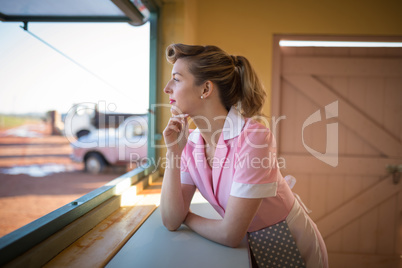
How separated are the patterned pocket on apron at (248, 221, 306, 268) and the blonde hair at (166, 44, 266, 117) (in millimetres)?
504

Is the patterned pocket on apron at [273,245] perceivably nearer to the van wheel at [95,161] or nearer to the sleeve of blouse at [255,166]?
the sleeve of blouse at [255,166]

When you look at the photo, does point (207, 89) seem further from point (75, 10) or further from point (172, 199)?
point (75, 10)

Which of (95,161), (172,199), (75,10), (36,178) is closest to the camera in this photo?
(172,199)

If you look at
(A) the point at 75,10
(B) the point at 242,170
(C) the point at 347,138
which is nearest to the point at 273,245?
(B) the point at 242,170

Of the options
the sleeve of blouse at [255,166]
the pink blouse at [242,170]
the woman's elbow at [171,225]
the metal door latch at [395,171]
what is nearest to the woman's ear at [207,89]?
the pink blouse at [242,170]

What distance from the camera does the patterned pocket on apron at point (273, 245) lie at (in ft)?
3.92

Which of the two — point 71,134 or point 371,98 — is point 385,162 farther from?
point 71,134

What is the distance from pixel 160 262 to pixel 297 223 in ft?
1.99

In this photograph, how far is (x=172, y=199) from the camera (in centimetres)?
119

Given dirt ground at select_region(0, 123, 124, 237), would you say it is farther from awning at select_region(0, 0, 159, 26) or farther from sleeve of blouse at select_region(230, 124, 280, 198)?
sleeve of blouse at select_region(230, 124, 280, 198)

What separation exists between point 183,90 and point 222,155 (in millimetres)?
320

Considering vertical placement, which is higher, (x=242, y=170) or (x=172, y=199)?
(x=242, y=170)

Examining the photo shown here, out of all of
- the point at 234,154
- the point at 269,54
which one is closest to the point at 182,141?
the point at 234,154

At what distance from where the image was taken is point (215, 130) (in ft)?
4.25
